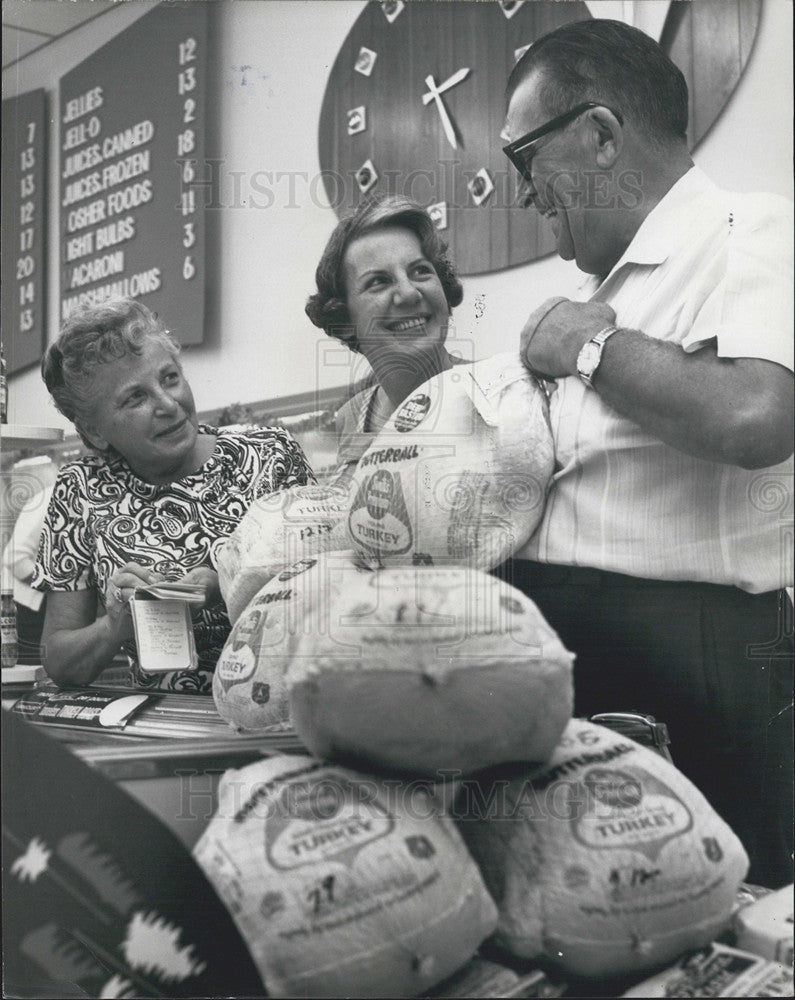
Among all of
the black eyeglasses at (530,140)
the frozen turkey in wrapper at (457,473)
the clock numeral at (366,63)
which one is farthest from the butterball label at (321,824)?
the clock numeral at (366,63)

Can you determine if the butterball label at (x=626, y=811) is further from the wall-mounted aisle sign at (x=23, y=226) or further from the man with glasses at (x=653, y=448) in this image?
the wall-mounted aisle sign at (x=23, y=226)

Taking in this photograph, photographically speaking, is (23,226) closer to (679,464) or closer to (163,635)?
(163,635)

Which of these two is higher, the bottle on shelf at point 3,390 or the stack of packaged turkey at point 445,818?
the bottle on shelf at point 3,390

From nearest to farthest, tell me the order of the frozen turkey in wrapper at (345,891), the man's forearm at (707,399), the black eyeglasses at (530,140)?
the frozen turkey in wrapper at (345,891)
the man's forearm at (707,399)
the black eyeglasses at (530,140)

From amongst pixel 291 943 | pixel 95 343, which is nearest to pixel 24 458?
pixel 95 343

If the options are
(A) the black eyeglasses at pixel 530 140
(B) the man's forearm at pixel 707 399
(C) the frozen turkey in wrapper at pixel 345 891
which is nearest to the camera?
(C) the frozen turkey in wrapper at pixel 345 891

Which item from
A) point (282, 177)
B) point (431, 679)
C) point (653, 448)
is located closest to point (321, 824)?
point (431, 679)

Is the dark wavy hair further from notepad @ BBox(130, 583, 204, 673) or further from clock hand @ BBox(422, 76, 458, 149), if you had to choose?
notepad @ BBox(130, 583, 204, 673)

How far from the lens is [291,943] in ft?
2.81

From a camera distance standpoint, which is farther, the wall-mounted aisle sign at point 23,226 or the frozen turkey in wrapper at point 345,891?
the wall-mounted aisle sign at point 23,226

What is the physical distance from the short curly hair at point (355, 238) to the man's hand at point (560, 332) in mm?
97

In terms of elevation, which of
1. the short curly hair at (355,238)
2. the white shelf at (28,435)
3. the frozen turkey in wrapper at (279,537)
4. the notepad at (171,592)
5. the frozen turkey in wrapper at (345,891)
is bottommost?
the frozen turkey in wrapper at (345,891)

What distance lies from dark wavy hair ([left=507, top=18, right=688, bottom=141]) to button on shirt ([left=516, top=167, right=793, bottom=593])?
87 millimetres

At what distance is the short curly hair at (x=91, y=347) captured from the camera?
1.18m
